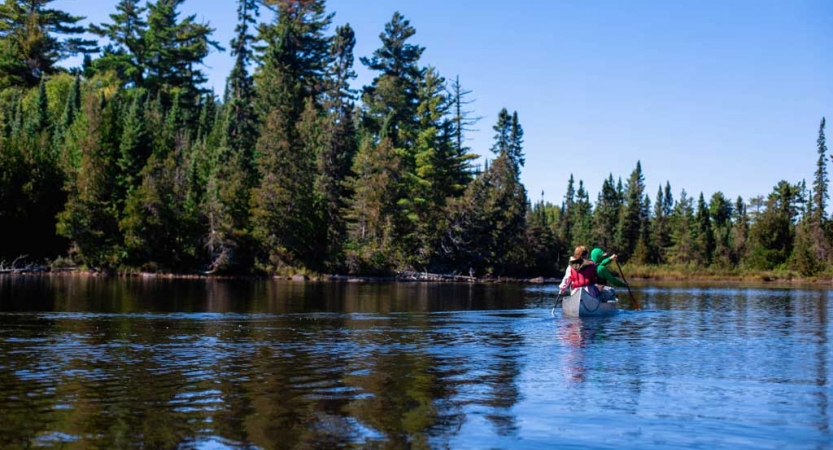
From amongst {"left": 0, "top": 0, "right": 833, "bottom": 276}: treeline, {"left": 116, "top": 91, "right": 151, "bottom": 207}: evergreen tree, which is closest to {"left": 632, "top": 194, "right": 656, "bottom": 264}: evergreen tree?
{"left": 0, "top": 0, "right": 833, "bottom": 276}: treeline

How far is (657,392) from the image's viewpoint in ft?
47.5

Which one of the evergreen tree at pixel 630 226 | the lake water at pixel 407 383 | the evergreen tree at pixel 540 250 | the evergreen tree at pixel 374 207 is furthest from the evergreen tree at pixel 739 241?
the lake water at pixel 407 383

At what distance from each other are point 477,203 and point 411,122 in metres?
23.4

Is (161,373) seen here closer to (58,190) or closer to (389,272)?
(389,272)

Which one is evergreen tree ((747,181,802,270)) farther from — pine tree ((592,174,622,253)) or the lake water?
the lake water

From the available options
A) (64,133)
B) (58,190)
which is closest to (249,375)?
(58,190)

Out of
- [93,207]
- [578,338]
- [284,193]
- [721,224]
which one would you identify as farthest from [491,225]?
[721,224]

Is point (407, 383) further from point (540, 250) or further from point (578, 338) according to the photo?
point (540, 250)

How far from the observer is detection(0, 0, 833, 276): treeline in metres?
73.2

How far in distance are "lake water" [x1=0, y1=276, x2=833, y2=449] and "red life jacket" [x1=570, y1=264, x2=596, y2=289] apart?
1885 mm

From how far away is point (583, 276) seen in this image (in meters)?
30.0

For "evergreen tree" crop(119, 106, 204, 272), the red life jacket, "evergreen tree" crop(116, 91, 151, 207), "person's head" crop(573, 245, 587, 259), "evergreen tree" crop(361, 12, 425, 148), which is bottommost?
the red life jacket

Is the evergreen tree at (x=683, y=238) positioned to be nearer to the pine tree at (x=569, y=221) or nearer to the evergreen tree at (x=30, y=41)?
the pine tree at (x=569, y=221)

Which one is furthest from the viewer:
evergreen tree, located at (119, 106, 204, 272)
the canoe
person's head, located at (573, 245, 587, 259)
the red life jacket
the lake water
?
evergreen tree, located at (119, 106, 204, 272)
